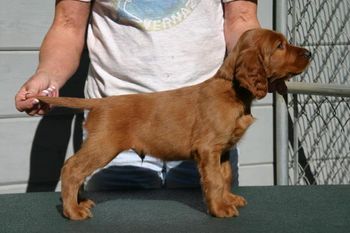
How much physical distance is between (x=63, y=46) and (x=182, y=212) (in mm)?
772

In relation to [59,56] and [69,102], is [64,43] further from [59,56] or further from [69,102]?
[69,102]

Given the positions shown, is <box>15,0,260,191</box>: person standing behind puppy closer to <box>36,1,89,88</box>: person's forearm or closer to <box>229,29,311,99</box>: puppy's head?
<box>36,1,89,88</box>: person's forearm

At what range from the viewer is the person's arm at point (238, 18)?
255cm

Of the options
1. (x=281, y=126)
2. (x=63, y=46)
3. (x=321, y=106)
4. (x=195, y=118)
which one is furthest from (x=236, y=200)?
(x=321, y=106)

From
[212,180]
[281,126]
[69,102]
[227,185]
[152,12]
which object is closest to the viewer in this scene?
[212,180]

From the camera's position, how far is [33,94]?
2.14 m

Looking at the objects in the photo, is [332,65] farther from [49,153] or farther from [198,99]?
[198,99]

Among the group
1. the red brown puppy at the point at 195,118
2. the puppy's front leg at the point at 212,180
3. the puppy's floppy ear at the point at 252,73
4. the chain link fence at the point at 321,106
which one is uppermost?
the puppy's floppy ear at the point at 252,73

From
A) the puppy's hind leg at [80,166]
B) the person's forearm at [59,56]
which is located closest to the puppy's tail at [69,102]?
the puppy's hind leg at [80,166]

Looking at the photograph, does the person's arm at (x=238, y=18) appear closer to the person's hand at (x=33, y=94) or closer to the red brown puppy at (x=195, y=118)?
the red brown puppy at (x=195, y=118)

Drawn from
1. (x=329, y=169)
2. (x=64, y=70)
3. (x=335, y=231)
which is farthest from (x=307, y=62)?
(x=329, y=169)

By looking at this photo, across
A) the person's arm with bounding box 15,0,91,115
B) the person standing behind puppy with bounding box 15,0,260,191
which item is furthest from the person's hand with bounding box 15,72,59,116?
the person standing behind puppy with bounding box 15,0,260,191

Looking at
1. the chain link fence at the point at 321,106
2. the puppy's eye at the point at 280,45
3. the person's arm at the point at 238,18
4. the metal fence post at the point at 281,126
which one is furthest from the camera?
the chain link fence at the point at 321,106

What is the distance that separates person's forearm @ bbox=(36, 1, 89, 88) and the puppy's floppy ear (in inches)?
27.1
